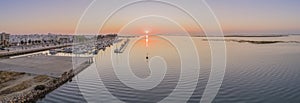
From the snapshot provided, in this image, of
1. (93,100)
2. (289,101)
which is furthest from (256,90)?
(93,100)

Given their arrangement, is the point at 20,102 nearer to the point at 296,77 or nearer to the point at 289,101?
the point at 289,101

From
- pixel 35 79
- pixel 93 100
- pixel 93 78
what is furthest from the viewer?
pixel 93 78

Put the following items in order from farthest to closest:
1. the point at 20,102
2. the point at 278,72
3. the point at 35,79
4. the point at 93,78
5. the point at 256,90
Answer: the point at 278,72, the point at 93,78, the point at 35,79, the point at 256,90, the point at 20,102

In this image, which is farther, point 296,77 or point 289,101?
point 296,77

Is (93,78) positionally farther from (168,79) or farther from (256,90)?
(256,90)

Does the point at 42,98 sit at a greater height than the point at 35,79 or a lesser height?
lesser

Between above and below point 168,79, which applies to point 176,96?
below

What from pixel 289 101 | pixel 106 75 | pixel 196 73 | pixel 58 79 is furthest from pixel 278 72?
pixel 58 79

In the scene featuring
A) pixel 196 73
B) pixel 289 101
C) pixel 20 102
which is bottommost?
pixel 289 101

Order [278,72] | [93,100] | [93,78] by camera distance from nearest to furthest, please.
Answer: [93,100], [93,78], [278,72]
